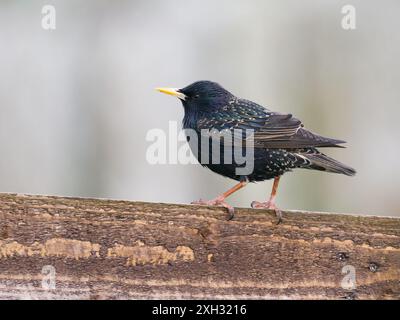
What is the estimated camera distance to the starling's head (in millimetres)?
4270

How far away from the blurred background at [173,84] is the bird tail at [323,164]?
5.95 ft

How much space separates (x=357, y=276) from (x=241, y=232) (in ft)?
1.43

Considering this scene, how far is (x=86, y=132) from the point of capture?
571cm

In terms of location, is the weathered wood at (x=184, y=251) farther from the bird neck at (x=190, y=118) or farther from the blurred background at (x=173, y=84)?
the blurred background at (x=173, y=84)

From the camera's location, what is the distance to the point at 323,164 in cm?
391

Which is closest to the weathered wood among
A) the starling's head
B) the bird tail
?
the bird tail

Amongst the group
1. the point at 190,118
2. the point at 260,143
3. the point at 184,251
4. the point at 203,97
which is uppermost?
the point at 203,97

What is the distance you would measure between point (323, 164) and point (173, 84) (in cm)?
213

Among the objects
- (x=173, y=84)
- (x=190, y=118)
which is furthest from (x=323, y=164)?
(x=173, y=84)

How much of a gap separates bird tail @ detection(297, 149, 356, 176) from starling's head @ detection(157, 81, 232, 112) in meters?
0.60

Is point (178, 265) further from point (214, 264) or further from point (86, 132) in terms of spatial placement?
point (86, 132)

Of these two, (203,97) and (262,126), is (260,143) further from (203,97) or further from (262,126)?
(203,97)

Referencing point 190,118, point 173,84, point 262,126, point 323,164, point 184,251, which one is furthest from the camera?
point 173,84

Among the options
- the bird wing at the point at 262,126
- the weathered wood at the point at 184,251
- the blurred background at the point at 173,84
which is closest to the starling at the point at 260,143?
the bird wing at the point at 262,126
